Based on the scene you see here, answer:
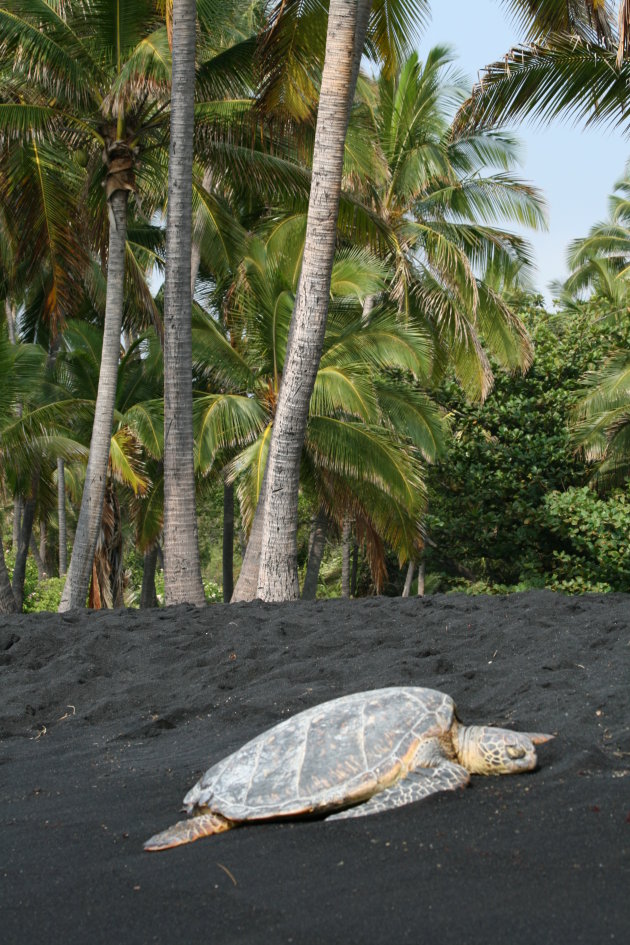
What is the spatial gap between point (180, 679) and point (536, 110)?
815 cm

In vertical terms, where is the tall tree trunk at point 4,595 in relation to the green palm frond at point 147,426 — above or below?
below

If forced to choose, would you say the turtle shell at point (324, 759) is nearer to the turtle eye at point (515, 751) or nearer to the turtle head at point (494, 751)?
the turtle head at point (494, 751)

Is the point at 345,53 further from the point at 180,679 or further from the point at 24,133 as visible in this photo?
the point at 180,679

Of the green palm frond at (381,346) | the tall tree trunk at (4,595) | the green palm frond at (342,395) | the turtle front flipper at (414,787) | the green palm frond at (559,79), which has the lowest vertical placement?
the turtle front flipper at (414,787)

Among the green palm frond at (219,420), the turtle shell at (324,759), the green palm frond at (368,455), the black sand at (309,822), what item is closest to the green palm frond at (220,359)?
the green palm frond at (219,420)

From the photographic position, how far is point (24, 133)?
37.7 feet

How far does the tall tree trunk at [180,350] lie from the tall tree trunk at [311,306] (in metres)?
1.09

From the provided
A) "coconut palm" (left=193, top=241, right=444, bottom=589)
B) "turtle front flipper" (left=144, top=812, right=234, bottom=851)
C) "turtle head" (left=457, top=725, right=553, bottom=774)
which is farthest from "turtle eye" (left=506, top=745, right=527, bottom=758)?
"coconut palm" (left=193, top=241, right=444, bottom=589)

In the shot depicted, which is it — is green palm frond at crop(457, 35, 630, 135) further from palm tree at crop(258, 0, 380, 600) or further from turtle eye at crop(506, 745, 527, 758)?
turtle eye at crop(506, 745, 527, 758)

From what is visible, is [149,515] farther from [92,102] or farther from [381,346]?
[92,102]

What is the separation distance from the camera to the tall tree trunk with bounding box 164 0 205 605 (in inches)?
377

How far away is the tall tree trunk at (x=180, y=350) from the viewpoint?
9570 mm

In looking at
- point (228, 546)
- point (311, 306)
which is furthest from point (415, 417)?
point (228, 546)

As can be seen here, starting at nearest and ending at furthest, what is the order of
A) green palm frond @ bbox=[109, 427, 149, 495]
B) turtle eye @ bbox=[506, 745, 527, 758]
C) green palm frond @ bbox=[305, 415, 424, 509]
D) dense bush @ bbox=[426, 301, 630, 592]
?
1. turtle eye @ bbox=[506, 745, 527, 758]
2. green palm frond @ bbox=[305, 415, 424, 509]
3. green palm frond @ bbox=[109, 427, 149, 495]
4. dense bush @ bbox=[426, 301, 630, 592]
